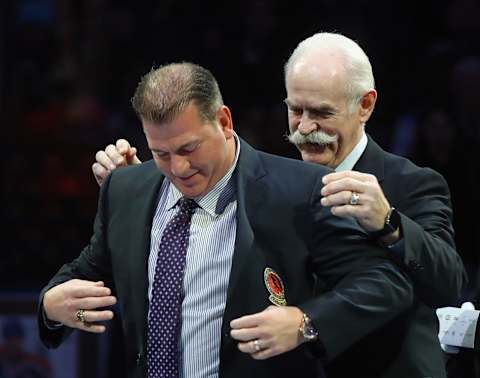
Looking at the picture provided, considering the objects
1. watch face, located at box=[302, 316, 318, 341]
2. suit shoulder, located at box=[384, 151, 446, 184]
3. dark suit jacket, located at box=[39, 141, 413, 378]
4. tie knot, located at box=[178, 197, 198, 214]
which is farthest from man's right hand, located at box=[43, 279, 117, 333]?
suit shoulder, located at box=[384, 151, 446, 184]

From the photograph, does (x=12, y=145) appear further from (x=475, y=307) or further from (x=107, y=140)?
(x=475, y=307)

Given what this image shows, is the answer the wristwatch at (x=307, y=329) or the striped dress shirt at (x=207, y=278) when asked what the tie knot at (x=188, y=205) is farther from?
the wristwatch at (x=307, y=329)

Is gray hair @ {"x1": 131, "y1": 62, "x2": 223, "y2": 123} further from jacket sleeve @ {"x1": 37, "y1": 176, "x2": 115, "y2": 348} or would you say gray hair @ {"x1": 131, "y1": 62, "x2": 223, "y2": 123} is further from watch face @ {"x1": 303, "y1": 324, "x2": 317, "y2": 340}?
watch face @ {"x1": 303, "y1": 324, "x2": 317, "y2": 340}

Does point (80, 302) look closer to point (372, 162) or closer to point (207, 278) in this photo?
point (207, 278)

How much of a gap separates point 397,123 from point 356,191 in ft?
13.1

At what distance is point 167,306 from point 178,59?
4246 mm

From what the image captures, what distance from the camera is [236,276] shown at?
2.81 m

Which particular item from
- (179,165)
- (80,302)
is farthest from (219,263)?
(80,302)

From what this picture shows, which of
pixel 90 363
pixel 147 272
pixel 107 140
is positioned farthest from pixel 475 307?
pixel 107 140

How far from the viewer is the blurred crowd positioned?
616 cm

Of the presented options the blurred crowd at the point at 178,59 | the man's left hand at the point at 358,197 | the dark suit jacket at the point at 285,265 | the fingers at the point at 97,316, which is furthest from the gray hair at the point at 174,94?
the blurred crowd at the point at 178,59

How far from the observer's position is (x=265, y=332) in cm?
256

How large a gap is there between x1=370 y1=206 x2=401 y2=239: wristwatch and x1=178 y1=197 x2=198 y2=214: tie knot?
0.51 metres

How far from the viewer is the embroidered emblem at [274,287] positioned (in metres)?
2.82
